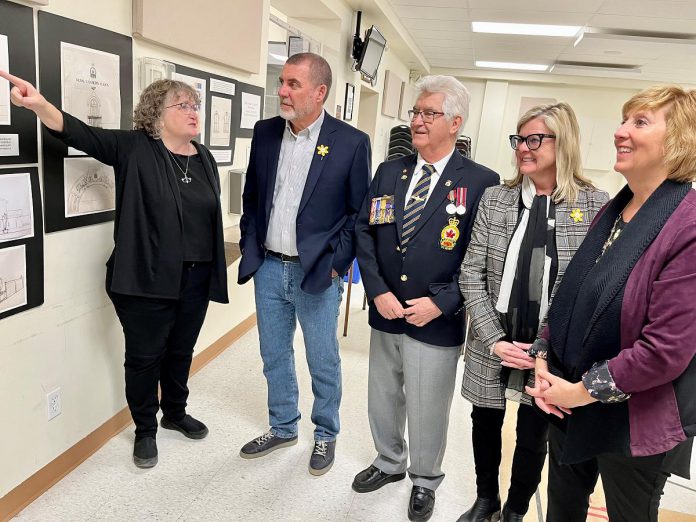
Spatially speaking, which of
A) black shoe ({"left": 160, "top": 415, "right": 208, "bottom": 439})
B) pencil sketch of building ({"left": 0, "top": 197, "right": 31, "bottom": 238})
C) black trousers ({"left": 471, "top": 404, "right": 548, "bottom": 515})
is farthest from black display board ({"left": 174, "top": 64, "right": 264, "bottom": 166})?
black trousers ({"left": 471, "top": 404, "right": 548, "bottom": 515})

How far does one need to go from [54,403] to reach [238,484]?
→ 79 centimetres

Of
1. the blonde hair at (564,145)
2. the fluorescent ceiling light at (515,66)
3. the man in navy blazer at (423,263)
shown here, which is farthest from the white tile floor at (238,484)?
the fluorescent ceiling light at (515,66)

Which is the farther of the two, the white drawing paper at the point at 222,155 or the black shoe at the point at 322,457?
the white drawing paper at the point at 222,155

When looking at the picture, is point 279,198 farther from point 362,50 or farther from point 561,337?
point 362,50

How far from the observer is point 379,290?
5.75 feet

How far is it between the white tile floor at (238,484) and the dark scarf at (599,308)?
0.95 metres

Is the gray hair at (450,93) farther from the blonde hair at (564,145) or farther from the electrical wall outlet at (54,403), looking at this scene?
the electrical wall outlet at (54,403)

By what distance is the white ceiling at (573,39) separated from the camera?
470cm

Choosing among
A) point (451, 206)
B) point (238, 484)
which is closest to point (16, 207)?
point (238, 484)

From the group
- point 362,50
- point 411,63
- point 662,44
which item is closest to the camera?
point 362,50

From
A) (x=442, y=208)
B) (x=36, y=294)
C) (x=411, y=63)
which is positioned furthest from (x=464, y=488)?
(x=411, y=63)

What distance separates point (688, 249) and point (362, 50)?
4.36 metres

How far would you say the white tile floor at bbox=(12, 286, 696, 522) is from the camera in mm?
1849

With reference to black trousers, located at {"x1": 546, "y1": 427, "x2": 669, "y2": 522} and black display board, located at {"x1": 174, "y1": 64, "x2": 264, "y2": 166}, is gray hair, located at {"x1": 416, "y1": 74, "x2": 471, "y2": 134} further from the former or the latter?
black display board, located at {"x1": 174, "y1": 64, "x2": 264, "y2": 166}
